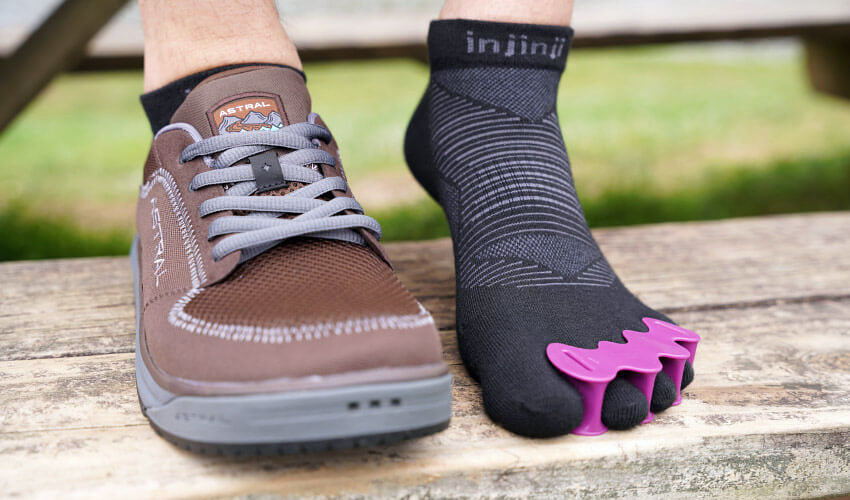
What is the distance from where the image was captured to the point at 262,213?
613 millimetres

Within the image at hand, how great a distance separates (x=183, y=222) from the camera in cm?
63

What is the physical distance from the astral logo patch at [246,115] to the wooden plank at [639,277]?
0.86 ft

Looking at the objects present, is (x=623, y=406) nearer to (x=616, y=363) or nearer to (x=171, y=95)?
(x=616, y=363)

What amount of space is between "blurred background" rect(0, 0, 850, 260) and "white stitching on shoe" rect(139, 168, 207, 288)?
0.33 m

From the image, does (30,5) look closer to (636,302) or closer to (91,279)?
(91,279)

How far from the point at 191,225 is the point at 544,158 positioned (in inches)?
16.0

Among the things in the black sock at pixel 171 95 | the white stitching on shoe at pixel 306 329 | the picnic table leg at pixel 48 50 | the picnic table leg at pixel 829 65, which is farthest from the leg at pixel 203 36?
the picnic table leg at pixel 829 65

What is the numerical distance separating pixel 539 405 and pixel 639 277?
1.63ft

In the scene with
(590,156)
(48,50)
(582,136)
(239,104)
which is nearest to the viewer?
(239,104)

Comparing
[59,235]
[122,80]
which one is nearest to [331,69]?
[122,80]

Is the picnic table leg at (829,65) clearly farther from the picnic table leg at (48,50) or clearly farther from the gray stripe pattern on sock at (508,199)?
the picnic table leg at (48,50)

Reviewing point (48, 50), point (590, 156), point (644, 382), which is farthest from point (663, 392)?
point (590, 156)

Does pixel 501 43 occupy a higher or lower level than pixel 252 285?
higher

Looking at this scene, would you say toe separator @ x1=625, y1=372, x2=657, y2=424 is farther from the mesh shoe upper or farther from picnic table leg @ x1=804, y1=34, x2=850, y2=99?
picnic table leg @ x1=804, y1=34, x2=850, y2=99
